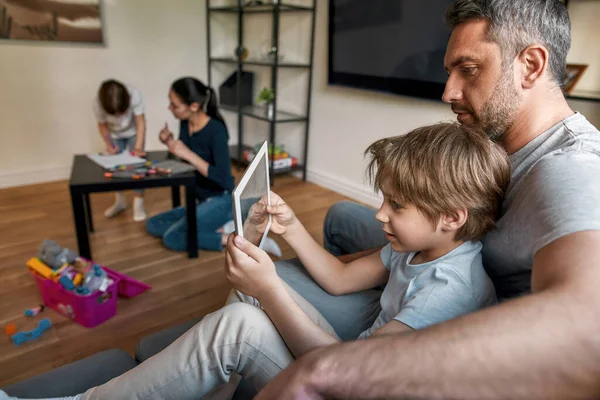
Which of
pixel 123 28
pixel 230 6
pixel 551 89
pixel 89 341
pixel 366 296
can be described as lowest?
pixel 89 341

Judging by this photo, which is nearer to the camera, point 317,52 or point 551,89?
point 551,89

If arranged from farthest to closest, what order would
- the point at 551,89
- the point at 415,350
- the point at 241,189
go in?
the point at 551,89 < the point at 241,189 < the point at 415,350

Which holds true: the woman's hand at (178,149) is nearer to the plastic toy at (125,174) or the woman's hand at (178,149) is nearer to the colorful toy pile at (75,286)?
the plastic toy at (125,174)

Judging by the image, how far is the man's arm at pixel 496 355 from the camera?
47 cm

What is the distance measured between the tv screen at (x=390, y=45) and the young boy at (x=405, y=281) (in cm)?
171

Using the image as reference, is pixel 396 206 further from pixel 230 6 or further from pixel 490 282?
pixel 230 6

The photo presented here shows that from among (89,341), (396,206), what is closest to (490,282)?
(396,206)

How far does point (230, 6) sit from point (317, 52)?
966mm

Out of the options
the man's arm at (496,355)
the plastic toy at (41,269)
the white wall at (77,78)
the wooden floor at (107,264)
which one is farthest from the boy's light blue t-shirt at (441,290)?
the white wall at (77,78)

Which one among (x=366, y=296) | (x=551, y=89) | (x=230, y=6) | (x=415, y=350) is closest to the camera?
(x=415, y=350)

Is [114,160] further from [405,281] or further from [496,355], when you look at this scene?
[496,355]

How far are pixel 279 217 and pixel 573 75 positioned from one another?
165 centimetres

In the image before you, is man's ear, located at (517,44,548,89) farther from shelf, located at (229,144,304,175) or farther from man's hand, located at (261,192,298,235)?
shelf, located at (229,144,304,175)

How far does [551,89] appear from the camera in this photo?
35.7 inches
